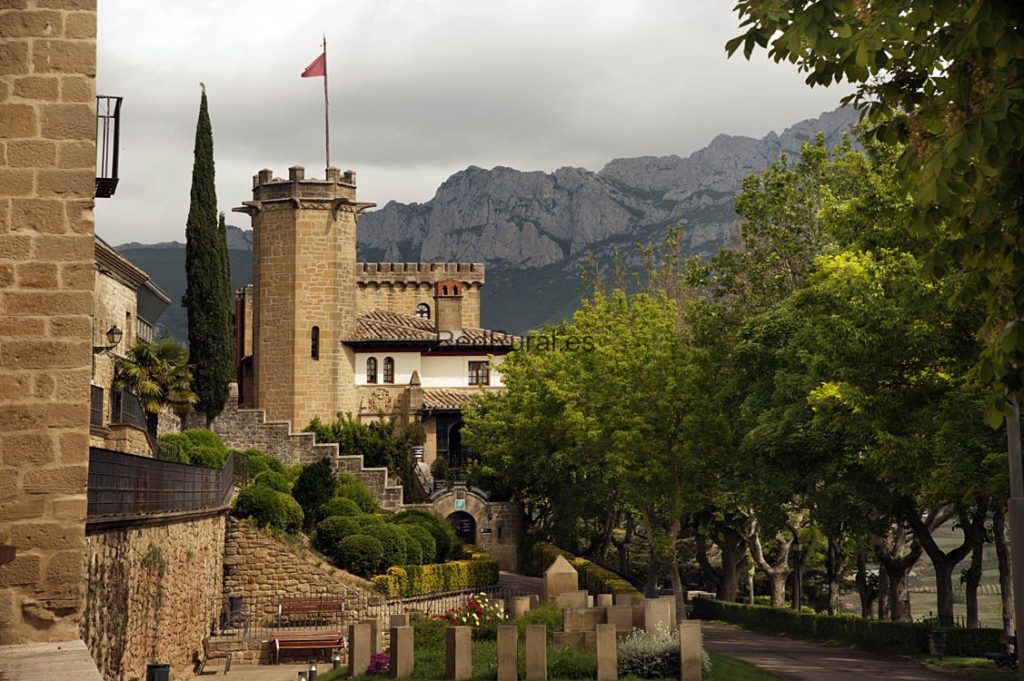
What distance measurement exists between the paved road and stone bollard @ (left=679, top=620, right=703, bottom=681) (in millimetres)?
5666

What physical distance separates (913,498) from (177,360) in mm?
23311

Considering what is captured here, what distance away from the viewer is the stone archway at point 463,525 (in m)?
56.4

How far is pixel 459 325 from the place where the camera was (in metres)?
66.1

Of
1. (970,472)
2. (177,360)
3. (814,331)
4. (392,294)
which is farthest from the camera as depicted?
(392,294)

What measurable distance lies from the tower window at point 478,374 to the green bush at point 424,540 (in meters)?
19.9

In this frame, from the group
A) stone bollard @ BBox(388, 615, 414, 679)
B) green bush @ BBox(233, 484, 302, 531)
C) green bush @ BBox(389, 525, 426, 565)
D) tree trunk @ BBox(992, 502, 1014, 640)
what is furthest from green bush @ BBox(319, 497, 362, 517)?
stone bollard @ BBox(388, 615, 414, 679)

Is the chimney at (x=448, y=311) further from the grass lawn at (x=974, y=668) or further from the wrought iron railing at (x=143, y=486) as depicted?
→ the grass lawn at (x=974, y=668)

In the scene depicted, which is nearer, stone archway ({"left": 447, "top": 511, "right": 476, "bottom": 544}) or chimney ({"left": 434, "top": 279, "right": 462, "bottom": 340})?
stone archway ({"left": 447, "top": 511, "right": 476, "bottom": 544})

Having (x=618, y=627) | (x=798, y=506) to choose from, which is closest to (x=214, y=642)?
Answer: (x=618, y=627)

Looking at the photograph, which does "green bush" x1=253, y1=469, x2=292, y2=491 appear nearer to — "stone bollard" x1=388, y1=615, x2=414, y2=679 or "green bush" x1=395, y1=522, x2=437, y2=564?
"green bush" x1=395, y1=522, x2=437, y2=564

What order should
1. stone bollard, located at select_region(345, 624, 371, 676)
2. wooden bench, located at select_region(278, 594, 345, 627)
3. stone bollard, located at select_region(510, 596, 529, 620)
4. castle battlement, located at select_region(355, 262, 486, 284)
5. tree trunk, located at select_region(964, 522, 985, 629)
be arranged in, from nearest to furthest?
stone bollard, located at select_region(345, 624, 371, 676) → stone bollard, located at select_region(510, 596, 529, 620) → tree trunk, located at select_region(964, 522, 985, 629) → wooden bench, located at select_region(278, 594, 345, 627) → castle battlement, located at select_region(355, 262, 486, 284)

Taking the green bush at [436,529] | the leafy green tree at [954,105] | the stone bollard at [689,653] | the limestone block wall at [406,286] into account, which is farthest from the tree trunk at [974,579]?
the limestone block wall at [406,286]

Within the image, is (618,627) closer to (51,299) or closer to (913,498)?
(913,498)

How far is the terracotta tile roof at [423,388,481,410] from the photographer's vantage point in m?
61.7
